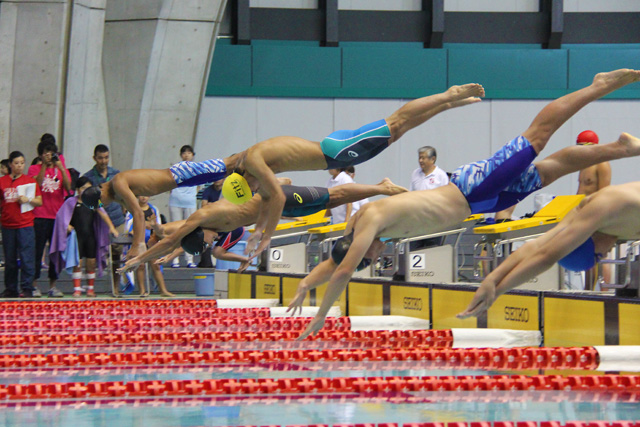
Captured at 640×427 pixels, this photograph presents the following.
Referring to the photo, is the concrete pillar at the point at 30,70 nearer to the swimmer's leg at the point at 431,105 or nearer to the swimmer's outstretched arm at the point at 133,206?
the swimmer's outstretched arm at the point at 133,206

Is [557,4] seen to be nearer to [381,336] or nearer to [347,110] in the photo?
[347,110]

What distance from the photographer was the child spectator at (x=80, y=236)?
10.1m

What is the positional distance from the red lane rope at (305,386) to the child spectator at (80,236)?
606cm

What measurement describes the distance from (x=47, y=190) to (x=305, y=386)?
6833 mm

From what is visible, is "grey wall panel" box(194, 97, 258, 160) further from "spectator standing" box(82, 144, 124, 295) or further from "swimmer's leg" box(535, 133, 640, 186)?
"swimmer's leg" box(535, 133, 640, 186)

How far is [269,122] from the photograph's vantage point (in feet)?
52.1

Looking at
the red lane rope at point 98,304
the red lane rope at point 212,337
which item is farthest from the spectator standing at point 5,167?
the red lane rope at point 212,337

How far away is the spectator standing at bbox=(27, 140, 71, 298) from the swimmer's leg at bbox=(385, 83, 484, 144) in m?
5.46

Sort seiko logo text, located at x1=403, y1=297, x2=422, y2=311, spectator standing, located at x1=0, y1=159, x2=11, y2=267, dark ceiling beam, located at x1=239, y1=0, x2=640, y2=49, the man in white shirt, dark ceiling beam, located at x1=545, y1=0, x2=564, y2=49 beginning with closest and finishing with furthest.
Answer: seiko logo text, located at x1=403, y1=297, x2=422, y2=311, the man in white shirt, spectator standing, located at x1=0, y1=159, x2=11, y2=267, dark ceiling beam, located at x1=239, y1=0, x2=640, y2=49, dark ceiling beam, located at x1=545, y1=0, x2=564, y2=49

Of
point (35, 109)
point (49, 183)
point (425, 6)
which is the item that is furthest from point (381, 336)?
point (425, 6)

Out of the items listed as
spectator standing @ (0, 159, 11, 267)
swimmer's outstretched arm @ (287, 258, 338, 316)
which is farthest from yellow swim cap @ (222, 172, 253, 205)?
spectator standing @ (0, 159, 11, 267)

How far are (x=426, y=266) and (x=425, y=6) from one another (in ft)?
31.8

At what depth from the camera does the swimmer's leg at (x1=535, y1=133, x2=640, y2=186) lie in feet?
15.4

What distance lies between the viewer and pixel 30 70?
12.2m
